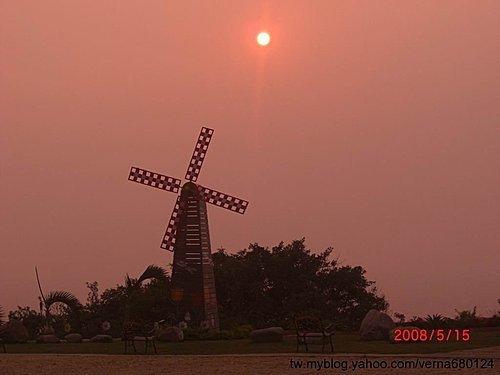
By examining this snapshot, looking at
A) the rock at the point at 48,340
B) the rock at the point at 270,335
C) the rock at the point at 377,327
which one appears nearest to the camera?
the rock at the point at 377,327

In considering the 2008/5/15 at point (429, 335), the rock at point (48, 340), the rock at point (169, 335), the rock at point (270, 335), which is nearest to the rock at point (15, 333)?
the rock at point (48, 340)

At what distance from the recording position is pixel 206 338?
31.4m

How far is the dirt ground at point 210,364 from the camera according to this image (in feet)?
53.0

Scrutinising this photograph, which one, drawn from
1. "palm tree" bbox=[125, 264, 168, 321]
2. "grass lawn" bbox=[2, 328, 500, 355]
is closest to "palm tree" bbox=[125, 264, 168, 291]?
"palm tree" bbox=[125, 264, 168, 321]

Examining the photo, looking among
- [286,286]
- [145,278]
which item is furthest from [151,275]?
[286,286]

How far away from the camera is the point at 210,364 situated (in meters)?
18.2

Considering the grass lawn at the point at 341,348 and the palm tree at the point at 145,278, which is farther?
the palm tree at the point at 145,278

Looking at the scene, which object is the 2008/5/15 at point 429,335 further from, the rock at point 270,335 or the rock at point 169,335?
the rock at point 169,335

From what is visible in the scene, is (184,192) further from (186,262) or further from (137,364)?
(137,364)

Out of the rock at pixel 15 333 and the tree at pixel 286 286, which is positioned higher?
the tree at pixel 286 286

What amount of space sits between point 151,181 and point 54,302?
30.6ft

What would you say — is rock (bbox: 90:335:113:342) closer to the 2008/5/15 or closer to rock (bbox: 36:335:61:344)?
rock (bbox: 36:335:61:344)

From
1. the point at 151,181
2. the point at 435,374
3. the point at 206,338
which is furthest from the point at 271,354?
the point at 151,181

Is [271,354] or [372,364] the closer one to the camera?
[372,364]
